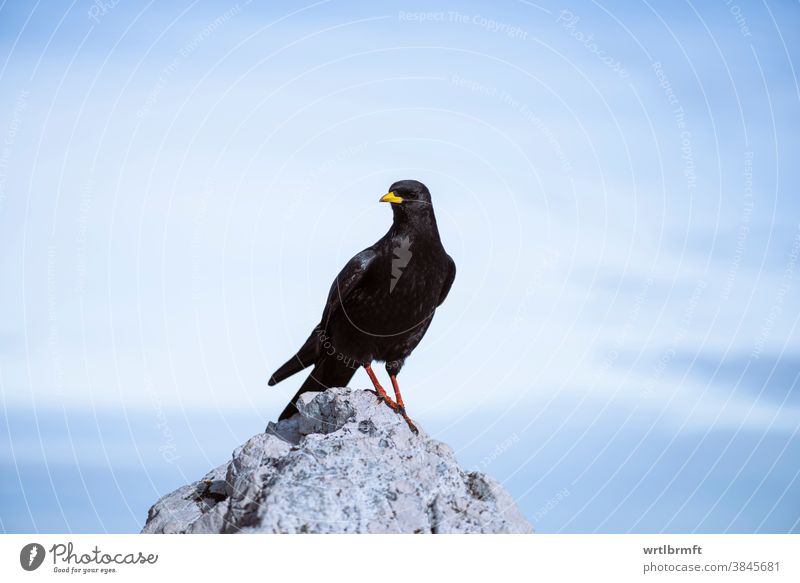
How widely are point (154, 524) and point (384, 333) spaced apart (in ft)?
12.5

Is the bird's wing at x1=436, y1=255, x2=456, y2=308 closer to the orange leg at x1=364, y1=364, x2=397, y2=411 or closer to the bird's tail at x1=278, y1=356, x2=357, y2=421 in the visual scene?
the orange leg at x1=364, y1=364, x2=397, y2=411

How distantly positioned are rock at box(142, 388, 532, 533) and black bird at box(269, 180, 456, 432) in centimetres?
155

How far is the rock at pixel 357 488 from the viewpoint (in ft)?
25.3

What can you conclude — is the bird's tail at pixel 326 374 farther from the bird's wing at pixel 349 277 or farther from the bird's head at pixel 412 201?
the bird's head at pixel 412 201

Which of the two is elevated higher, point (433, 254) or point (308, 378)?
point (433, 254)

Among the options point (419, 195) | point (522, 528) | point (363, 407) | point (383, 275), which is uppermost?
point (419, 195)

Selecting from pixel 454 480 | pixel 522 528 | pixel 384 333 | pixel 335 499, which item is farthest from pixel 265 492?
pixel 384 333

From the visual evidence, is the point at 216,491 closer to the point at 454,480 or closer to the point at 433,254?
the point at 454,480
